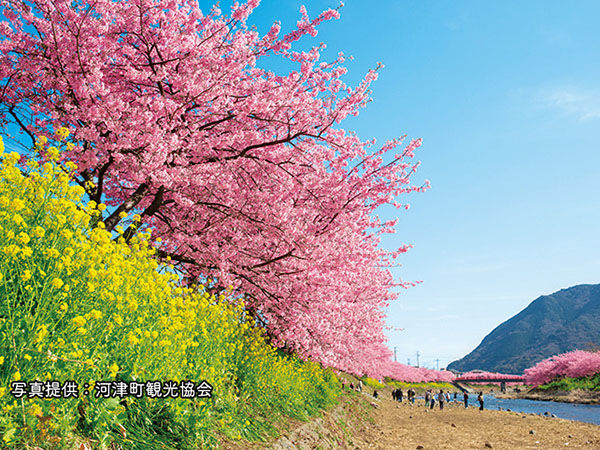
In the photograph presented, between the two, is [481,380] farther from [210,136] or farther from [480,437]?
[210,136]

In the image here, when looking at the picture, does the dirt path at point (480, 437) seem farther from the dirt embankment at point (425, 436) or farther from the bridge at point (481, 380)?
the bridge at point (481, 380)

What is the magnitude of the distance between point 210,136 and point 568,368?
228ft

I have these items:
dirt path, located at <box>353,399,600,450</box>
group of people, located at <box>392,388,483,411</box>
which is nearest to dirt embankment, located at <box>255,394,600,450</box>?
dirt path, located at <box>353,399,600,450</box>

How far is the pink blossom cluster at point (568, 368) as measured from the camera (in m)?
54.3

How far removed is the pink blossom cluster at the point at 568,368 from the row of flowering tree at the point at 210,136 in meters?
59.7

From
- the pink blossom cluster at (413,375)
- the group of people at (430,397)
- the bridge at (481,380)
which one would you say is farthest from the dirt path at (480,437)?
the bridge at (481,380)

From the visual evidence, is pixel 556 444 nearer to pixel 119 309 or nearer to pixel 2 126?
pixel 119 309

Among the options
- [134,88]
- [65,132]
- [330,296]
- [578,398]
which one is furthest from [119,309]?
[578,398]

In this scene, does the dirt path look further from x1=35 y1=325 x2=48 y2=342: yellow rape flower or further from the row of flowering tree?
x1=35 y1=325 x2=48 y2=342: yellow rape flower

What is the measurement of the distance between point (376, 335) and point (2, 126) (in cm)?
1753

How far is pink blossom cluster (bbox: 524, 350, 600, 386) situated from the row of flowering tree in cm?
5967

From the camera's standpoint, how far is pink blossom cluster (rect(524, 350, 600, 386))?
178ft

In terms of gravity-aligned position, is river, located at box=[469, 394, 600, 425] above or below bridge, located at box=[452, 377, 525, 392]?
above

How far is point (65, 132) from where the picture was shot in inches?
179
